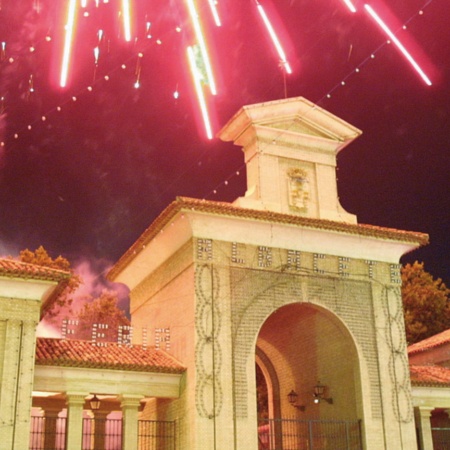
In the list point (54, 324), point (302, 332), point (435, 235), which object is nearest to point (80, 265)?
point (54, 324)

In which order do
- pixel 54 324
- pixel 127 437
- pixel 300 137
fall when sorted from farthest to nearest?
1. pixel 54 324
2. pixel 300 137
3. pixel 127 437

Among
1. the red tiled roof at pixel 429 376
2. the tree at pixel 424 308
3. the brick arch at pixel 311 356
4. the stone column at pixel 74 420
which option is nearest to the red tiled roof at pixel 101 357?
the stone column at pixel 74 420

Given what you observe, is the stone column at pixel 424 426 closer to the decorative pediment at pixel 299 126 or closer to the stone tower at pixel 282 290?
the stone tower at pixel 282 290

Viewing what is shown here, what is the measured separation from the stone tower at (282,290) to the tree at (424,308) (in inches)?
615

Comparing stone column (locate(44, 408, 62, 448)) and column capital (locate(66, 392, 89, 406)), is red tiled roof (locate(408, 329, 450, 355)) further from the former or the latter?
column capital (locate(66, 392, 89, 406))

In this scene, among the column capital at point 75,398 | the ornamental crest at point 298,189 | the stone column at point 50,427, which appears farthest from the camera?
the ornamental crest at point 298,189

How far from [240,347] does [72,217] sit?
38954 mm

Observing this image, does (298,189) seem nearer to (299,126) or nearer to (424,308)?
(299,126)

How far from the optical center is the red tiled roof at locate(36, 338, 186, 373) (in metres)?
19.8

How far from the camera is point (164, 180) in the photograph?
191 feet

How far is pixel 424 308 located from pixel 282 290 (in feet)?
66.6

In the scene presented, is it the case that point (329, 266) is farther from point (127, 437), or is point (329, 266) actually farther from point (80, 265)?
point (80, 265)

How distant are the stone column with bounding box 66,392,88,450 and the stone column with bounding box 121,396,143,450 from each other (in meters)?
1.16

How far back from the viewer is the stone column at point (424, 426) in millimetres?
23266
